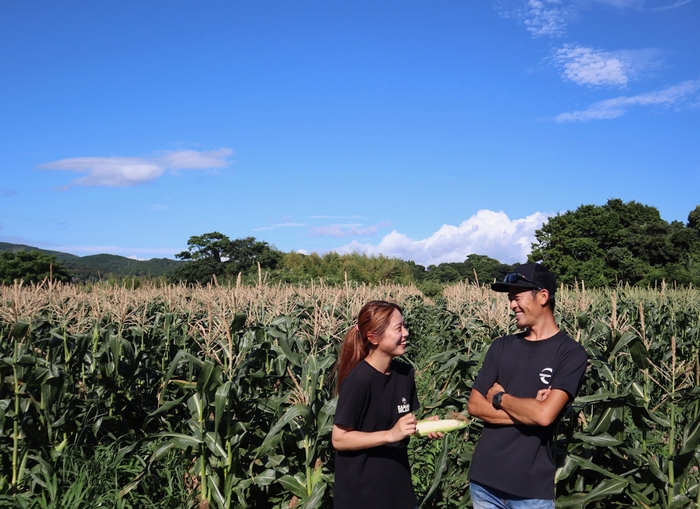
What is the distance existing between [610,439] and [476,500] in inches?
52.6

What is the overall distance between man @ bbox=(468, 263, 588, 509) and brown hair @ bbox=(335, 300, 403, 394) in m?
0.68

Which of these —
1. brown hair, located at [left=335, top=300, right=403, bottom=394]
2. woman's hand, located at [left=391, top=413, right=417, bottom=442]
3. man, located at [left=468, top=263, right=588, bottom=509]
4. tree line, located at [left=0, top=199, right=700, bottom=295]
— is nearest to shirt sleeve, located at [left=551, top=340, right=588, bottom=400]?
man, located at [left=468, top=263, right=588, bottom=509]

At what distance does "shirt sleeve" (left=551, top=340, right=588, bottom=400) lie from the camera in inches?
116

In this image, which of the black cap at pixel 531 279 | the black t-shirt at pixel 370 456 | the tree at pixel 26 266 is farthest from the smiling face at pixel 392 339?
the tree at pixel 26 266

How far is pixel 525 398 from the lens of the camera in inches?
120

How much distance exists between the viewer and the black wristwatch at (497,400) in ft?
10.3

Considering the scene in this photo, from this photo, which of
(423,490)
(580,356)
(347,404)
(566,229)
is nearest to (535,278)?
(580,356)

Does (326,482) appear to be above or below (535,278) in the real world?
below

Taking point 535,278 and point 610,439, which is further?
Answer: point 610,439

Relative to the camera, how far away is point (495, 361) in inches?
131

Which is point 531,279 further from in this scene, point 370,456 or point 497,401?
point 370,456

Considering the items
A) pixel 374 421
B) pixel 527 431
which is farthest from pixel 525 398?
pixel 374 421

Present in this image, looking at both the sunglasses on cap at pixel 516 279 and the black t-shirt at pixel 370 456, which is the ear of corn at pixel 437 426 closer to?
the black t-shirt at pixel 370 456

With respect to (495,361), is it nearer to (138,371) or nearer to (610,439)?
(610,439)
